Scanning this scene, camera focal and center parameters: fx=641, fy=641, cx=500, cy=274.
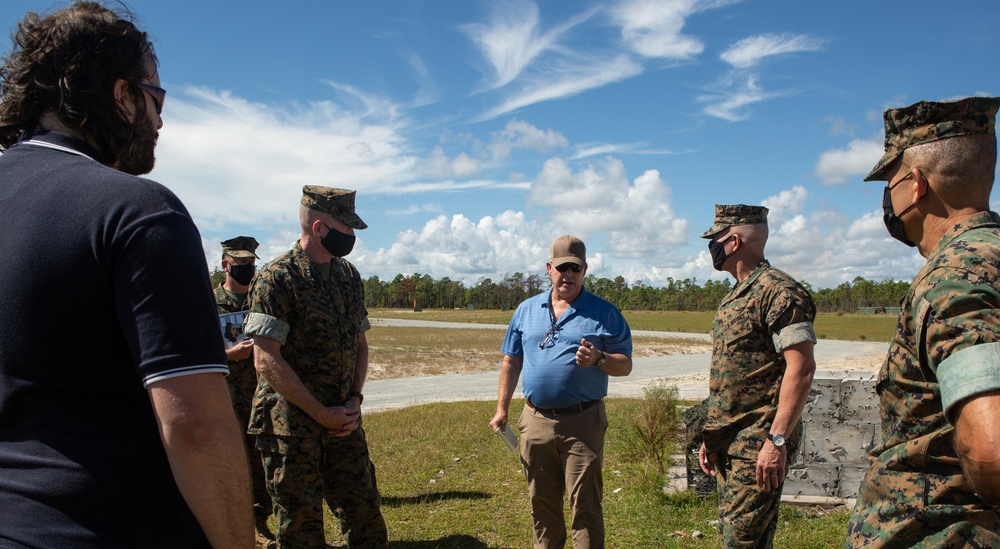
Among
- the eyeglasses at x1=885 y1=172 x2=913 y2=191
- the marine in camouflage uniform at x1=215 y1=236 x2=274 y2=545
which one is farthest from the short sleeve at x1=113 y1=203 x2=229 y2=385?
the marine in camouflage uniform at x1=215 y1=236 x2=274 y2=545

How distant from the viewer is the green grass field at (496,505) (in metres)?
5.21

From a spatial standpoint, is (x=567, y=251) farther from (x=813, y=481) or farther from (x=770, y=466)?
(x=813, y=481)

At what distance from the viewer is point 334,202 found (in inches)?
157

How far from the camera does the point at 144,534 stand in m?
1.40

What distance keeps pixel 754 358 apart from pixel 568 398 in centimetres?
122

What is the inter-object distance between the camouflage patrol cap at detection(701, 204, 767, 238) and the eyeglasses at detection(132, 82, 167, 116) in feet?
10.6

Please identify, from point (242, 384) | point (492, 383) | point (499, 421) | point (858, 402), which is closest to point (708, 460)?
point (499, 421)

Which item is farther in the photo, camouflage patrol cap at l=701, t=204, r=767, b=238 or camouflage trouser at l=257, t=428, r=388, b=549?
camouflage patrol cap at l=701, t=204, r=767, b=238

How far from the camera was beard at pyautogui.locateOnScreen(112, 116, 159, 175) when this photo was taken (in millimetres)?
1587

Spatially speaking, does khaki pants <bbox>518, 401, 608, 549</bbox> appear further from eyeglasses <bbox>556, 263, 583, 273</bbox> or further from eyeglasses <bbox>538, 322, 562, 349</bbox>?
eyeglasses <bbox>556, 263, 583, 273</bbox>

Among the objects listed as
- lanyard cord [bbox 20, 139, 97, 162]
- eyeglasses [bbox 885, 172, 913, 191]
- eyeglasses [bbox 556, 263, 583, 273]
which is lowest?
eyeglasses [bbox 556, 263, 583, 273]

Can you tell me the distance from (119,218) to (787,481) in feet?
19.4

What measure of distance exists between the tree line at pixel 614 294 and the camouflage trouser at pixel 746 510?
2802 inches

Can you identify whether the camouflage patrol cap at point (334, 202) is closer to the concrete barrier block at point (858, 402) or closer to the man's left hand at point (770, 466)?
the man's left hand at point (770, 466)
